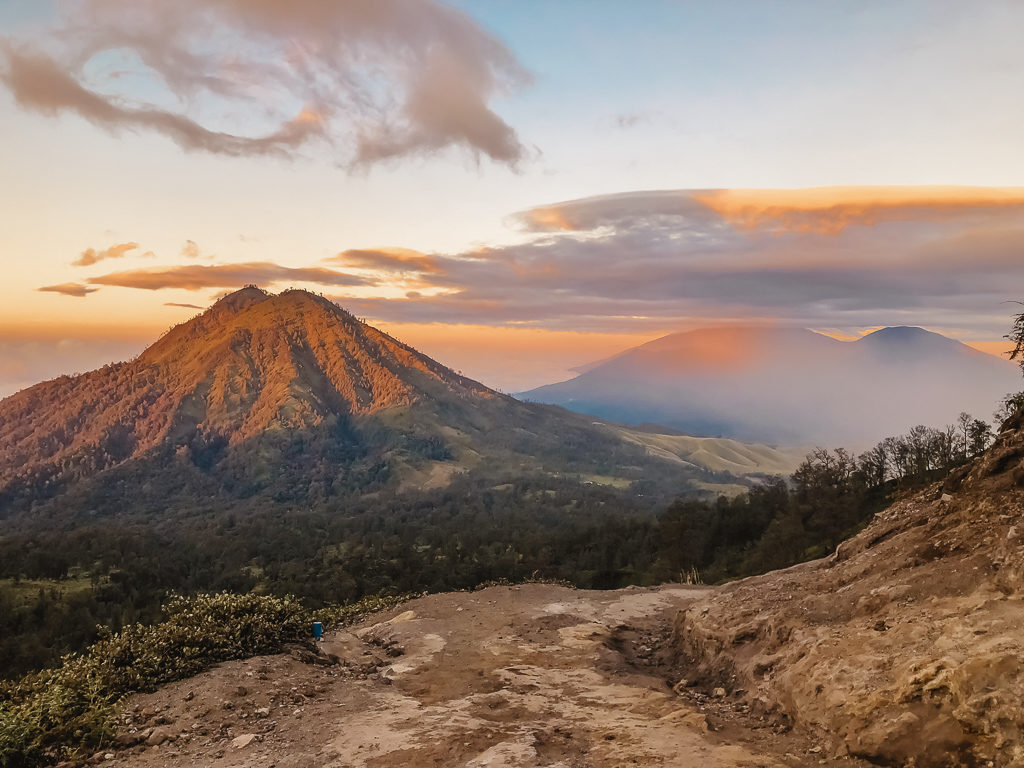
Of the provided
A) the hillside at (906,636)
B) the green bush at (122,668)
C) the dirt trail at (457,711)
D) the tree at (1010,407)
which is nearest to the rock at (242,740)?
the dirt trail at (457,711)

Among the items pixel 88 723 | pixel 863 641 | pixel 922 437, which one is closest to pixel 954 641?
pixel 863 641

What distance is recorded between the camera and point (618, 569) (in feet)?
232

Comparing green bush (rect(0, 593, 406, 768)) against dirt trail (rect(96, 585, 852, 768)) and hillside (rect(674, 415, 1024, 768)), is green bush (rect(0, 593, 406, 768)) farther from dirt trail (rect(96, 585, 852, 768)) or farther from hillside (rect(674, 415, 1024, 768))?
hillside (rect(674, 415, 1024, 768))

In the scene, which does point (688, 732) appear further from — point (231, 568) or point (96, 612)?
point (231, 568)

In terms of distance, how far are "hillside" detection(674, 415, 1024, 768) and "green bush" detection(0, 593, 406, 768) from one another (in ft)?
36.7

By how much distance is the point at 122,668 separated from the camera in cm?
1359

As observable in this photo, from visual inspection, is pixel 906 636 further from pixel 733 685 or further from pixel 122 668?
pixel 122 668

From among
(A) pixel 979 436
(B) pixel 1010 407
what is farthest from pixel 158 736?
(A) pixel 979 436

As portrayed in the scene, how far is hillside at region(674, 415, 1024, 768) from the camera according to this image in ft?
26.3

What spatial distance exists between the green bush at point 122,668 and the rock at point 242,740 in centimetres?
224

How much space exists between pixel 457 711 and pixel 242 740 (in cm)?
399

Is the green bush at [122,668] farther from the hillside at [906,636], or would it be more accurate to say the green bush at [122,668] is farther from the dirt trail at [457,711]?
the hillside at [906,636]

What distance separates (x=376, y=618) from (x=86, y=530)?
13788 cm

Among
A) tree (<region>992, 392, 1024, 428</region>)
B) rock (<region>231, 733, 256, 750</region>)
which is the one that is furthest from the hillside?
rock (<region>231, 733, 256, 750</region>)
